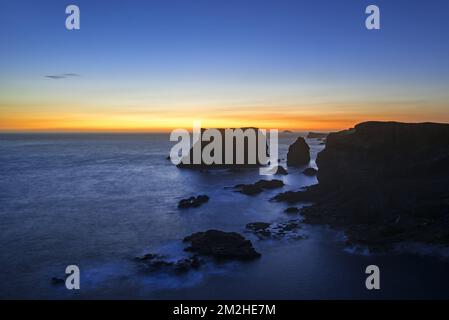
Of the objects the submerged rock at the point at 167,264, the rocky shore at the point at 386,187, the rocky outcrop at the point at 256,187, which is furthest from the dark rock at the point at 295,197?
the submerged rock at the point at 167,264

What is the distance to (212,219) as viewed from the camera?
53.3 meters

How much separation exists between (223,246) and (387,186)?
24653mm

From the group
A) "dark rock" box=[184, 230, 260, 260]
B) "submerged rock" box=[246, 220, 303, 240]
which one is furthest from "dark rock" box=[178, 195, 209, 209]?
"dark rock" box=[184, 230, 260, 260]

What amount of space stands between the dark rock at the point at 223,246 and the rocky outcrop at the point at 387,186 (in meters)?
11.3

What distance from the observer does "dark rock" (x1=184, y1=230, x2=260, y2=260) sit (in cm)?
3731

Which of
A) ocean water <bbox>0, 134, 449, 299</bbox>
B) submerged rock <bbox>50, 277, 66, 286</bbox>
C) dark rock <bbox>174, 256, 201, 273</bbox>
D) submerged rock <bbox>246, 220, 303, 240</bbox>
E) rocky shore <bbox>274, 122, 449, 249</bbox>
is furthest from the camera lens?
submerged rock <bbox>246, 220, 303, 240</bbox>

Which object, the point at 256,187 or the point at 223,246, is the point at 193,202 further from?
the point at 223,246

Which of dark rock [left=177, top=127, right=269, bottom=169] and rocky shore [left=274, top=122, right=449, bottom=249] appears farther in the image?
dark rock [left=177, top=127, right=269, bottom=169]

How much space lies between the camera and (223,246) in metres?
38.2

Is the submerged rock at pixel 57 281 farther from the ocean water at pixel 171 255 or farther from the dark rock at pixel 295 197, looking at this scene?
the dark rock at pixel 295 197

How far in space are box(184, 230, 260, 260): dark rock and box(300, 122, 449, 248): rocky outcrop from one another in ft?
37.1

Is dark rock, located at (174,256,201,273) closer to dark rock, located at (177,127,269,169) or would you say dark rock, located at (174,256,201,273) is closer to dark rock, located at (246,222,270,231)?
dark rock, located at (246,222,270,231)

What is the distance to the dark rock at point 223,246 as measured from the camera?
37.3 meters
